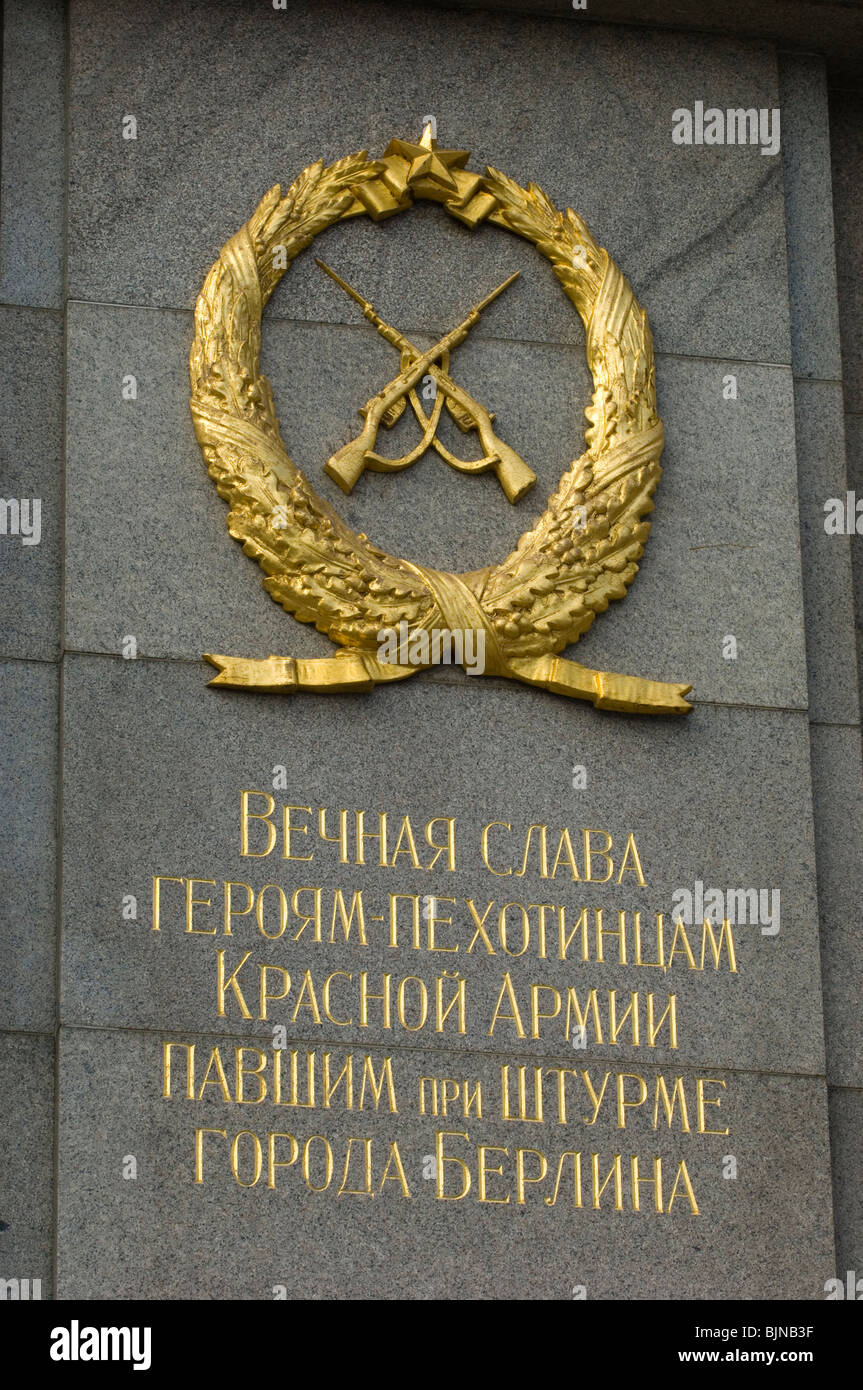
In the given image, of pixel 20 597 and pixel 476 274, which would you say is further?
pixel 476 274

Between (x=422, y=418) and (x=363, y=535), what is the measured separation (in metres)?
0.63

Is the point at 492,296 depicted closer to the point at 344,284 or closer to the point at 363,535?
the point at 344,284

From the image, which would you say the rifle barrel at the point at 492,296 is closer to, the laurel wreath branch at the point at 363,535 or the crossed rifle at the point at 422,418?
the crossed rifle at the point at 422,418

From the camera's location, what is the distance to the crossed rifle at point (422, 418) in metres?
11.8

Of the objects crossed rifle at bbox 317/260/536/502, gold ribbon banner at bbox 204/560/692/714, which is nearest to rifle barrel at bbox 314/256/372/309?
crossed rifle at bbox 317/260/536/502

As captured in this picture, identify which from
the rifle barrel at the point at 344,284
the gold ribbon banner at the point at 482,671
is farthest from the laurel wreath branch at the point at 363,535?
the rifle barrel at the point at 344,284

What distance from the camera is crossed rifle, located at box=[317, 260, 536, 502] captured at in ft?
38.8

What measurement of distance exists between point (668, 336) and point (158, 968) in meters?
3.86

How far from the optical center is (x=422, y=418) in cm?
1201

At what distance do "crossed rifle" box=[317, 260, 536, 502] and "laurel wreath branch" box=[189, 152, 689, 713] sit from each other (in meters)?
0.19

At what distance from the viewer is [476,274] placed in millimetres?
12367

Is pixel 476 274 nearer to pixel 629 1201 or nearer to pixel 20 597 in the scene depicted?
pixel 20 597
